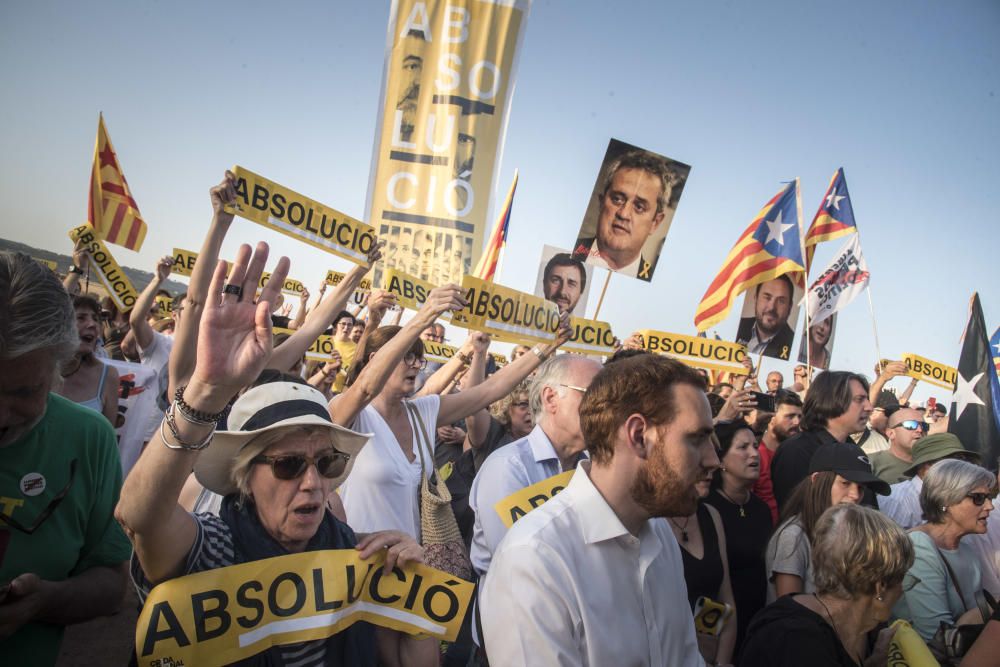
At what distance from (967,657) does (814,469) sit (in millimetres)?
1561

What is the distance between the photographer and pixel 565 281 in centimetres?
799

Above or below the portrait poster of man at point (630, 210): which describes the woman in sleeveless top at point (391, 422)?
below

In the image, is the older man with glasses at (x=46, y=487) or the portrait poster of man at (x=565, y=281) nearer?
the older man with glasses at (x=46, y=487)

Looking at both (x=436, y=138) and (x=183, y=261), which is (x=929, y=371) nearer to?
(x=436, y=138)

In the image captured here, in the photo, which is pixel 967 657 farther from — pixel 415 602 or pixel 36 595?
pixel 36 595

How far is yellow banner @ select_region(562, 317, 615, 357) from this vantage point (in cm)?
623

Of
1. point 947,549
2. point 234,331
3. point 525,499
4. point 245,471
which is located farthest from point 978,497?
point 234,331

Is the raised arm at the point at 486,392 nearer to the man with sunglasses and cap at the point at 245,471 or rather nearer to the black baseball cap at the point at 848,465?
the man with sunglasses and cap at the point at 245,471

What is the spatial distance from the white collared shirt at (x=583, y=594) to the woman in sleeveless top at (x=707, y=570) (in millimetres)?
1340

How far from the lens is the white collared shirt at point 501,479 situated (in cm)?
328

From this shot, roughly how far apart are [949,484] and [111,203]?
8492 mm

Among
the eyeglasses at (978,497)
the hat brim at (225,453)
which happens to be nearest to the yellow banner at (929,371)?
the eyeglasses at (978,497)

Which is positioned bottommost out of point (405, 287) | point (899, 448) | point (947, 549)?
point (947, 549)

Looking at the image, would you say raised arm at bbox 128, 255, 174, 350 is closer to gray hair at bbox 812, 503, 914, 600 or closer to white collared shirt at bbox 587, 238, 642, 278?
white collared shirt at bbox 587, 238, 642, 278
